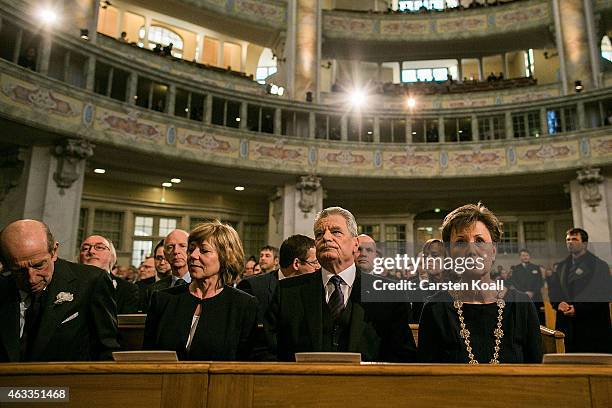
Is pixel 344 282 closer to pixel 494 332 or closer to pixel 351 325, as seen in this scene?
pixel 351 325

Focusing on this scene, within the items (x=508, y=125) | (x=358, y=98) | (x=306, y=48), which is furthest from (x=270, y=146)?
(x=508, y=125)

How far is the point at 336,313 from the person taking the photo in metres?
2.52

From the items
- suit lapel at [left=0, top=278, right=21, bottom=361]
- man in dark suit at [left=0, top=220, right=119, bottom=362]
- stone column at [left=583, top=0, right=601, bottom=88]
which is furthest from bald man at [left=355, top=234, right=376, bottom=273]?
stone column at [left=583, top=0, right=601, bottom=88]

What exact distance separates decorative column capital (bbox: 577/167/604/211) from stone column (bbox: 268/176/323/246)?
25.6ft

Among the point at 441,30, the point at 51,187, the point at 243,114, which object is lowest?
the point at 51,187

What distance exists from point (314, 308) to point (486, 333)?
35.4 inches

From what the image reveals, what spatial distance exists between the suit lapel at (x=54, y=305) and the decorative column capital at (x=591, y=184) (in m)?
14.3

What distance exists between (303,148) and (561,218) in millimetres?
9790

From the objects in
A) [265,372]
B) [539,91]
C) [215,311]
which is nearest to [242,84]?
[539,91]

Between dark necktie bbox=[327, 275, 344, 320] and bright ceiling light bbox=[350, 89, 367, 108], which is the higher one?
bright ceiling light bbox=[350, 89, 367, 108]

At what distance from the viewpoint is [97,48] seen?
37.5 ft

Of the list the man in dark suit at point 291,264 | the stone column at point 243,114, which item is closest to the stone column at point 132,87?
the stone column at point 243,114

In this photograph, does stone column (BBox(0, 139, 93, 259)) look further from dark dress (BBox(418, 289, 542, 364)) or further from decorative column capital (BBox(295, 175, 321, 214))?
dark dress (BBox(418, 289, 542, 364))

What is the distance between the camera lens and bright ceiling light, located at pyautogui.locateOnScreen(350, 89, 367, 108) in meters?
15.8
